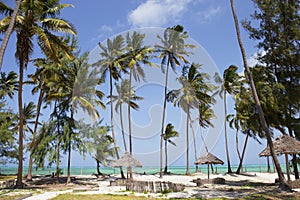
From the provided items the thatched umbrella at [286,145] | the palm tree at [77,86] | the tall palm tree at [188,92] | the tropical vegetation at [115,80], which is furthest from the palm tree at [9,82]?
the thatched umbrella at [286,145]

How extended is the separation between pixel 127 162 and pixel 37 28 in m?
A: 9.49

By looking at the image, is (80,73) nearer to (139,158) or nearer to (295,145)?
(139,158)

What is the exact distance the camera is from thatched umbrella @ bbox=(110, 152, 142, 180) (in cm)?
1739

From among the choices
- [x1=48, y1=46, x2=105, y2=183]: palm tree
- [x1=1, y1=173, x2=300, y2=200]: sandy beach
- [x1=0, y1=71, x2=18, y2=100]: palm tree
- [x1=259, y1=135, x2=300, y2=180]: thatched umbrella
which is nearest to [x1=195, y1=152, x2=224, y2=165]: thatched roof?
[x1=1, y1=173, x2=300, y2=200]: sandy beach

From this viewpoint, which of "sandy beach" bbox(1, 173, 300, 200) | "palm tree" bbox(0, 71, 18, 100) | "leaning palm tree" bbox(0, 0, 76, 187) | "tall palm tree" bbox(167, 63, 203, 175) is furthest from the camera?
"palm tree" bbox(0, 71, 18, 100)

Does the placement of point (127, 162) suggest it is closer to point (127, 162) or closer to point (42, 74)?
point (127, 162)

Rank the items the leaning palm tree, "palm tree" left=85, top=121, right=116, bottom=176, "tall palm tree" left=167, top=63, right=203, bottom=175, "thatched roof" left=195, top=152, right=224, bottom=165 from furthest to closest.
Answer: "tall palm tree" left=167, top=63, right=203, bottom=175 → "thatched roof" left=195, top=152, right=224, bottom=165 → "palm tree" left=85, top=121, right=116, bottom=176 → the leaning palm tree

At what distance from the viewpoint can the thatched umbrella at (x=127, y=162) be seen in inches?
685

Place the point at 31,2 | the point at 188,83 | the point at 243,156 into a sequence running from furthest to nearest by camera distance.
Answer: the point at 243,156, the point at 188,83, the point at 31,2

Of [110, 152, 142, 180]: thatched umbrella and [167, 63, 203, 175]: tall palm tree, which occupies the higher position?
[167, 63, 203, 175]: tall palm tree

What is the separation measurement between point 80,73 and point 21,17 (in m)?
6.14

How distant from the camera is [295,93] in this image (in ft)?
51.3

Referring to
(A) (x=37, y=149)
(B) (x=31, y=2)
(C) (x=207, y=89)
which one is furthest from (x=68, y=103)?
(C) (x=207, y=89)

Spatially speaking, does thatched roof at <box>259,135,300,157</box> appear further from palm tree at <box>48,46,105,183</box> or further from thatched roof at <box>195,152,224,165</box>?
palm tree at <box>48,46,105,183</box>
